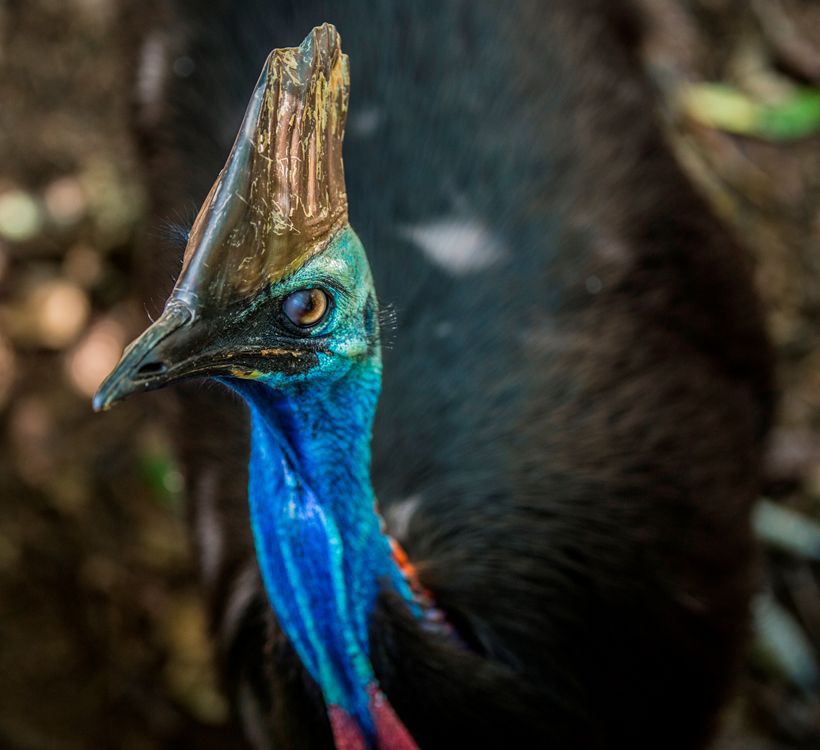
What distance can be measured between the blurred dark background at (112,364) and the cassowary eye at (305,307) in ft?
4.51

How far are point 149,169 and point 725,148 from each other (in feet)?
5.05

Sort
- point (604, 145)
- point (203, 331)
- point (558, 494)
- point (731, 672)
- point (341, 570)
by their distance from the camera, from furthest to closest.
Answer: point (604, 145), point (731, 672), point (558, 494), point (341, 570), point (203, 331)

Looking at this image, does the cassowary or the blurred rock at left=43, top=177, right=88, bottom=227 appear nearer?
the cassowary

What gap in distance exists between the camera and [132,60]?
8.18 ft

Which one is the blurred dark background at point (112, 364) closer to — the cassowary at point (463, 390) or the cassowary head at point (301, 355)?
the cassowary at point (463, 390)

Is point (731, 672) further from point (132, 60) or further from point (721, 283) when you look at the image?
point (132, 60)

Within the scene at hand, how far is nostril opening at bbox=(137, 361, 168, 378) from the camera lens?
1.02 metres

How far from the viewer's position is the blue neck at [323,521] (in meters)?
1.25

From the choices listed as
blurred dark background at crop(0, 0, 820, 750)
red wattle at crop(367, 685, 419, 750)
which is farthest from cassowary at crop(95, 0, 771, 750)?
blurred dark background at crop(0, 0, 820, 750)

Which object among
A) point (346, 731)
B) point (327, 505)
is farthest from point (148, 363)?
point (346, 731)

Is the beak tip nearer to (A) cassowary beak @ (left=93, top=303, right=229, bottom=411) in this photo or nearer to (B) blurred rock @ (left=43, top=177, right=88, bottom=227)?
(A) cassowary beak @ (left=93, top=303, right=229, bottom=411)

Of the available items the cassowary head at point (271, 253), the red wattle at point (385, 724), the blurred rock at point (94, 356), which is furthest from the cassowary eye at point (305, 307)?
the blurred rock at point (94, 356)

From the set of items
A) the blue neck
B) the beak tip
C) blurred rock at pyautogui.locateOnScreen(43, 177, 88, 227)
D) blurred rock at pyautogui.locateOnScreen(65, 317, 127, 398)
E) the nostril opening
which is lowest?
the blue neck

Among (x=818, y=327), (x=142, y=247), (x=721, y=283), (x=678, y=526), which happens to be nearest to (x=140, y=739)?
(x=142, y=247)
